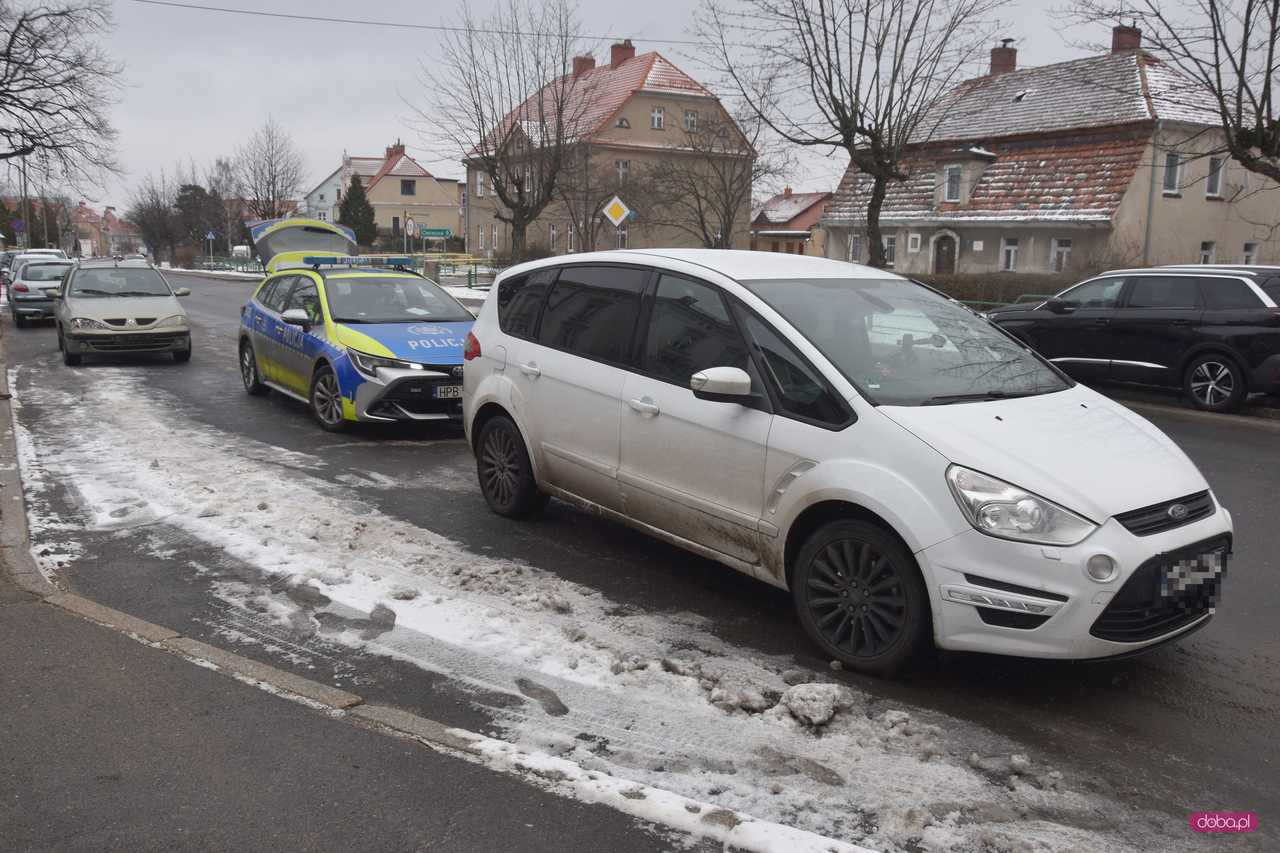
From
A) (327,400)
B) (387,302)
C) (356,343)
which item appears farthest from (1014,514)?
(387,302)

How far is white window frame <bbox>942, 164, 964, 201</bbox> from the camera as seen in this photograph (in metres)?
38.2

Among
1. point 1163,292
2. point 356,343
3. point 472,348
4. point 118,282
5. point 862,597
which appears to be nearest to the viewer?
point 862,597

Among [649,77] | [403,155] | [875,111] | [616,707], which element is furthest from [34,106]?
[403,155]

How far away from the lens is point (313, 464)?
29.0ft

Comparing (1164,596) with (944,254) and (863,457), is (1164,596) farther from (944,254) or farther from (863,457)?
(944,254)

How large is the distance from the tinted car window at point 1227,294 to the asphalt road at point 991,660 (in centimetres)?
386

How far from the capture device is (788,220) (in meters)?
88.0

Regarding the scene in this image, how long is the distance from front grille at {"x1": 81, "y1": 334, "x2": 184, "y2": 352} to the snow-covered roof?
238ft

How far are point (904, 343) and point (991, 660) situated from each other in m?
1.56

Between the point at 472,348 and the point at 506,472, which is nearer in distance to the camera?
the point at 506,472

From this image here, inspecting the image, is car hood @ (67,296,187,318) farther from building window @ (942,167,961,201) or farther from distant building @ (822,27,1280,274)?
building window @ (942,167,961,201)

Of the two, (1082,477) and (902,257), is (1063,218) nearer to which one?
(902,257)

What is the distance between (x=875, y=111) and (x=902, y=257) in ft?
62.9

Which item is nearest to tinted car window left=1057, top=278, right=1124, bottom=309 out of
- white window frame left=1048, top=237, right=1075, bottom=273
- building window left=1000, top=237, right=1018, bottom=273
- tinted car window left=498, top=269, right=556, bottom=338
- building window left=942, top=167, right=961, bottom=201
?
tinted car window left=498, top=269, right=556, bottom=338
